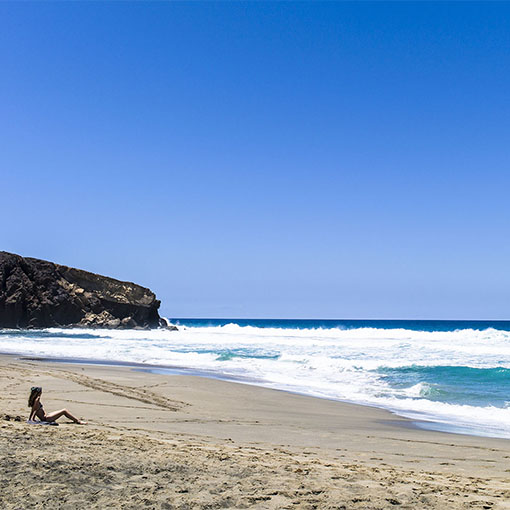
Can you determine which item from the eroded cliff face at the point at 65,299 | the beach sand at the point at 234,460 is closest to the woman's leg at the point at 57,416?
the beach sand at the point at 234,460

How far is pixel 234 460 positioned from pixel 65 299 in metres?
56.8

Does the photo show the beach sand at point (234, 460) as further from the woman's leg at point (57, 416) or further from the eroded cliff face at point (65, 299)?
the eroded cliff face at point (65, 299)

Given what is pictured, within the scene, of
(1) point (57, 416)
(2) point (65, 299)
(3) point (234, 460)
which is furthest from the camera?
(2) point (65, 299)

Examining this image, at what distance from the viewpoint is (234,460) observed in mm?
5949

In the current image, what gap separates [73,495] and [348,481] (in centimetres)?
262

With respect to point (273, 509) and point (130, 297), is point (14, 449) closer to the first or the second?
point (273, 509)

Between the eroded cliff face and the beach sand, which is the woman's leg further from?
the eroded cliff face

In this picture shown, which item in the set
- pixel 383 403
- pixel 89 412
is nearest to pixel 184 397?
pixel 89 412

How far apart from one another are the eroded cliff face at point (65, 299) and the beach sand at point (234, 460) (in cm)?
4821

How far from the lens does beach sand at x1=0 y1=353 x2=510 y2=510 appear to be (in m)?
4.62

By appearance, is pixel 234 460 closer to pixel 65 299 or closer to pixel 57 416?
pixel 57 416

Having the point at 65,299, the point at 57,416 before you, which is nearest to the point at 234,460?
the point at 57,416

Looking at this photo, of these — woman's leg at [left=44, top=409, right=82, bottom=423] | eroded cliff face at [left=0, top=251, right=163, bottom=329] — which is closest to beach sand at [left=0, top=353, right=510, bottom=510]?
woman's leg at [left=44, top=409, right=82, bottom=423]

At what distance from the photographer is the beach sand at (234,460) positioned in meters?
4.62
